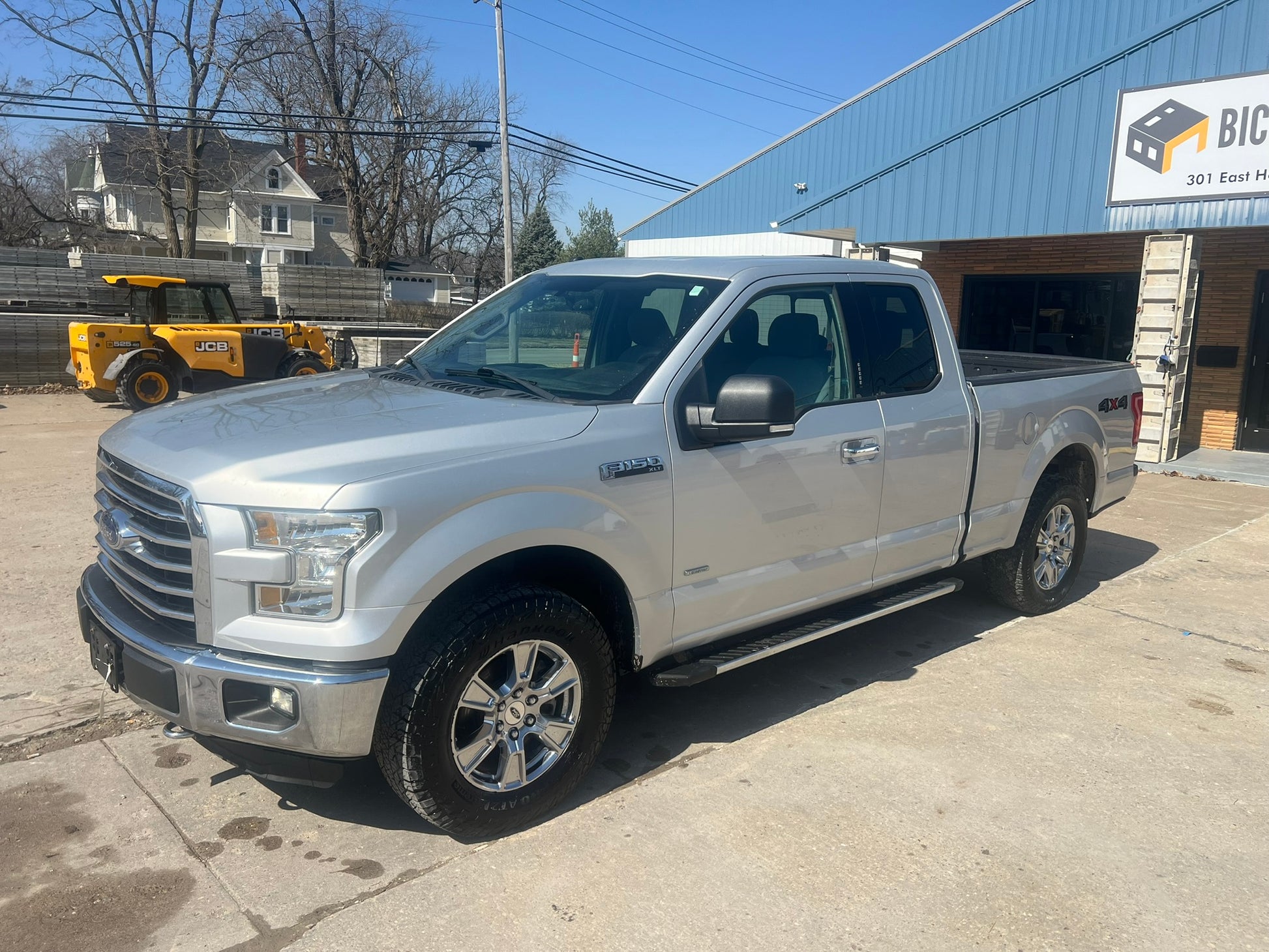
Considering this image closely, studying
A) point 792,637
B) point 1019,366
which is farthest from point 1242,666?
point 792,637

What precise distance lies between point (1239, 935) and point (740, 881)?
1.50 meters

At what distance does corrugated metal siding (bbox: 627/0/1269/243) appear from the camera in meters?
11.4

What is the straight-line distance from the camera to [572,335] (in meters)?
4.39

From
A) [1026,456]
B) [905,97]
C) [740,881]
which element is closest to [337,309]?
[905,97]

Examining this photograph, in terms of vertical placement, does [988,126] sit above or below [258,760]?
above

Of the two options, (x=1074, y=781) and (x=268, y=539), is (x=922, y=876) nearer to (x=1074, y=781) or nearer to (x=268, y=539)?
(x=1074, y=781)

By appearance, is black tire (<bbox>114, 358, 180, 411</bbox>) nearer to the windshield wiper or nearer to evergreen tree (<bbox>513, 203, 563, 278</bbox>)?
the windshield wiper

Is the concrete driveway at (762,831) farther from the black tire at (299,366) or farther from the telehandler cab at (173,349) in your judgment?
the black tire at (299,366)

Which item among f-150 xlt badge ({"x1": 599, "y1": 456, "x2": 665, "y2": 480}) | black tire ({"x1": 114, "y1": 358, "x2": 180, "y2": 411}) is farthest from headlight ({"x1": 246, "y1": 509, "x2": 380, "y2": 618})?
black tire ({"x1": 114, "y1": 358, "x2": 180, "y2": 411})

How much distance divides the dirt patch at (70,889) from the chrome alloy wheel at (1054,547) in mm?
4805

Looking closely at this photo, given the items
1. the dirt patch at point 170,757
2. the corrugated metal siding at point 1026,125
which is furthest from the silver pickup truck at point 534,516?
A: the corrugated metal siding at point 1026,125

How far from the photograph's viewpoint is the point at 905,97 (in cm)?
1477

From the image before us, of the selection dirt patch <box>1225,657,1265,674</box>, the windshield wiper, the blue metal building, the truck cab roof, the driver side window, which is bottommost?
dirt patch <box>1225,657,1265,674</box>

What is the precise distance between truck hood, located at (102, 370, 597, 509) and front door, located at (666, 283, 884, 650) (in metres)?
0.62
